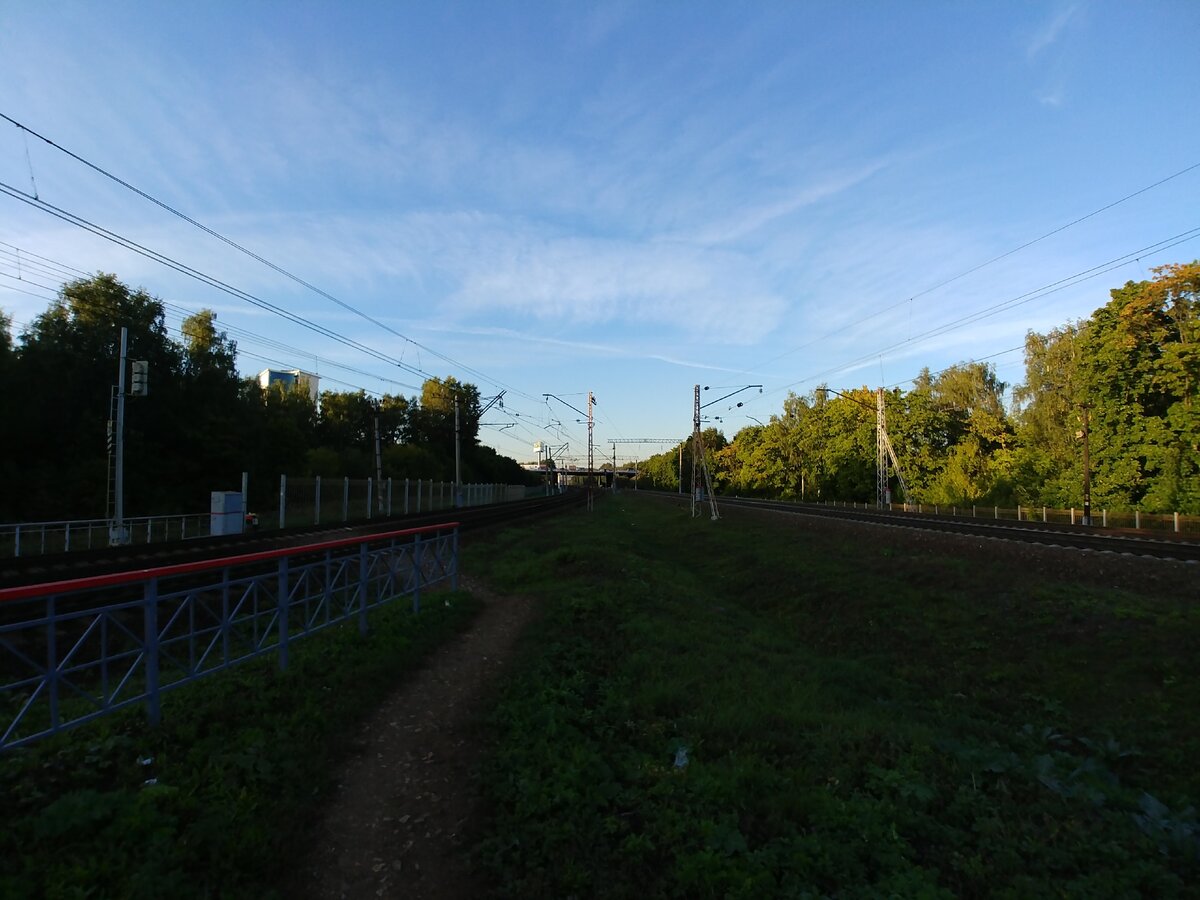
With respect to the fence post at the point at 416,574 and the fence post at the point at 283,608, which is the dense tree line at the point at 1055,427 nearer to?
the fence post at the point at 416,574

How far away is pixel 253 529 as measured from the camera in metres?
28.0

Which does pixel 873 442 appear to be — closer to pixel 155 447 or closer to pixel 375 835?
pixel 155 447

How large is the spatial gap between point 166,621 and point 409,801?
612 centimetres

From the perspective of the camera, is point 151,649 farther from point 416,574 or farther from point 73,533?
point 73,533

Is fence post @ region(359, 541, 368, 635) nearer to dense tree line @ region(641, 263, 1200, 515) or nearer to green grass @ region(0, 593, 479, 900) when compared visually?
green grass @ region(0, 593, 479, 900)

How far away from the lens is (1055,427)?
4859 centimetres

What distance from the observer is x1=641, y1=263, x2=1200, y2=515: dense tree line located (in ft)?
115

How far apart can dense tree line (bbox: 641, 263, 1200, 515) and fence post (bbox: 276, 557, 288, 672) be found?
41.5 m

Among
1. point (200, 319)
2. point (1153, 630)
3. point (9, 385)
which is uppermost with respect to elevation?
point (200, 319)

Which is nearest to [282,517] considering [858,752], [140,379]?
[140,379]

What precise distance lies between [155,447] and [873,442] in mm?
60357

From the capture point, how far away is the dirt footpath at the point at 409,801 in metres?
3.98

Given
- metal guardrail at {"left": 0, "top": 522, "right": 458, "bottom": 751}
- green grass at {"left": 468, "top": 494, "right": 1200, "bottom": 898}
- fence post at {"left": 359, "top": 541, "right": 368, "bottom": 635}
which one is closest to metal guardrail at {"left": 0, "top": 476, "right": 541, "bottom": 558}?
metal guardrail at {"left": 0, "top": 522, "right": 458, "bottom": 751}

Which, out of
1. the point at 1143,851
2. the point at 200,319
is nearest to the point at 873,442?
the point at 200,319
